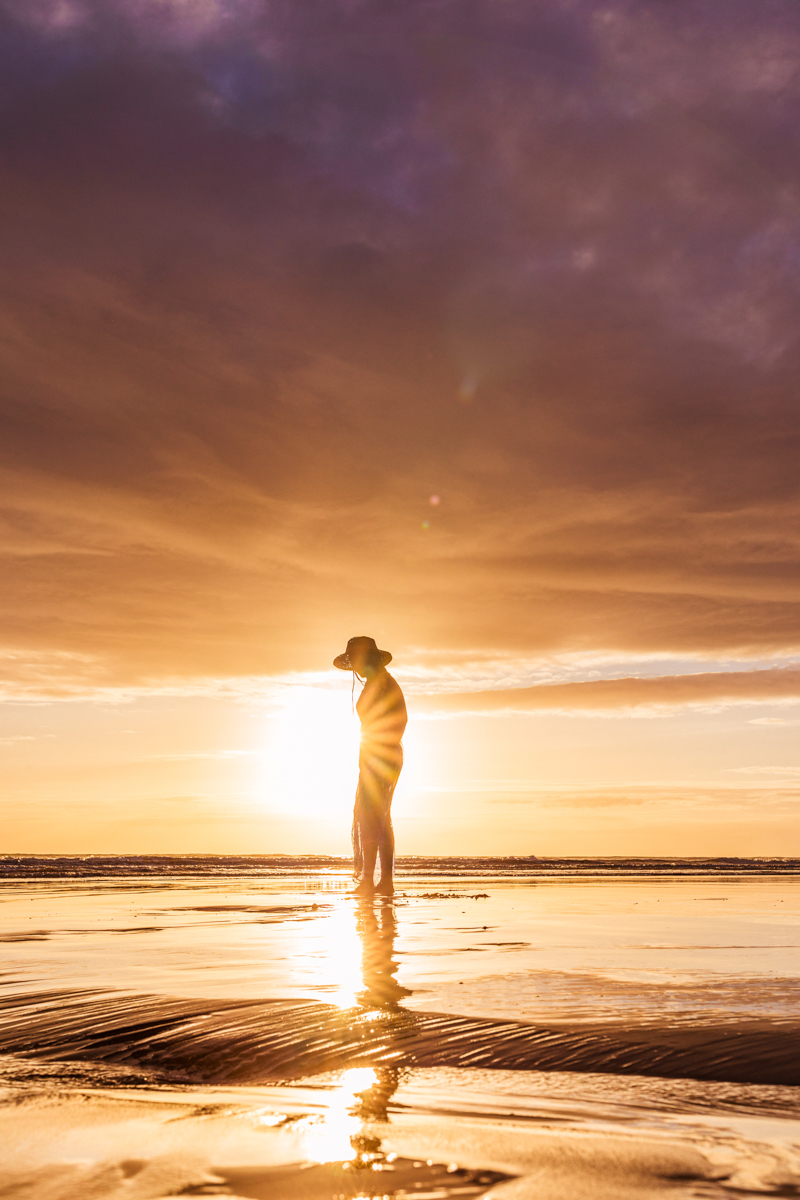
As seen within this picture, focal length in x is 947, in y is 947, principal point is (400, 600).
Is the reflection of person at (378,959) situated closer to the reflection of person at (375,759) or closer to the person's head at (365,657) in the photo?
the reflection of person at (375,759)

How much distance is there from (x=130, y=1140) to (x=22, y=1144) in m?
0.22

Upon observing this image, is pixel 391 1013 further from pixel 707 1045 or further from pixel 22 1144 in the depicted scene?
pixel 22 1144

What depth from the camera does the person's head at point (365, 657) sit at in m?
10.5

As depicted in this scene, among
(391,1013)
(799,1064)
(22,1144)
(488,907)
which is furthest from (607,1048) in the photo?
(488,907)

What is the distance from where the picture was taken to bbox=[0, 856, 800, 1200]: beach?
5.89 feet

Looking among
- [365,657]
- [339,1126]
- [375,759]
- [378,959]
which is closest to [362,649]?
[365,657]

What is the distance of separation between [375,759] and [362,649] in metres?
1.24

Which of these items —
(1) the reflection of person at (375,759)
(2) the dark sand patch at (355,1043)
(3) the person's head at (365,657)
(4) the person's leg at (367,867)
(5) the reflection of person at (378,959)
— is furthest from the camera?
(3) the person's head at (365,657)

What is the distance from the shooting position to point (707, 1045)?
286 cm

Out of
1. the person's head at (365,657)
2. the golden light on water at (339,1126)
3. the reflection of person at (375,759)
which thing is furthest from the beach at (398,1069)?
the person's head at (365,657)

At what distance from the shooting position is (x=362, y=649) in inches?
416

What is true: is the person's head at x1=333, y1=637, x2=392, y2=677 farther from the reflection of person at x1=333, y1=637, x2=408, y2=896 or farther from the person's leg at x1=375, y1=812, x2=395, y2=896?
the person's leg at x1=375, y1=812, x2=395, y2=896

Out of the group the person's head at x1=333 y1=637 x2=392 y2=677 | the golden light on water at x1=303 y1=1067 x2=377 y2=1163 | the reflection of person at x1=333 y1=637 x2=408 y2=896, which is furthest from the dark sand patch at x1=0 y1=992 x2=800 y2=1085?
the person's head at x1=333 y1=637 x2=392 y2=677

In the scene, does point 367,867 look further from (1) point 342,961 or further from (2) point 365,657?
(1) point 342,961
